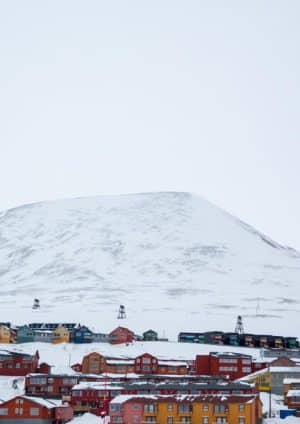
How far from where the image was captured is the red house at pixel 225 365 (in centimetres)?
7844

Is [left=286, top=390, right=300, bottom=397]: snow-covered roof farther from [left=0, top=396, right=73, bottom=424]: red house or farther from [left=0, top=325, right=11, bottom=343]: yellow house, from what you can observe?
[left=0, top=325, right=11, bottom=343]: yellow house

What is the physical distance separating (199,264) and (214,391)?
12475 centimetres

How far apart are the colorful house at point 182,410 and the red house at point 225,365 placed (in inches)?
858

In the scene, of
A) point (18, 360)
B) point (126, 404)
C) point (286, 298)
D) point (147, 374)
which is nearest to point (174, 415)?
point (126, 404)

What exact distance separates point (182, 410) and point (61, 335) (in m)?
47.0

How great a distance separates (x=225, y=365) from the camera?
78.9 meters

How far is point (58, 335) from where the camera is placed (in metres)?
102

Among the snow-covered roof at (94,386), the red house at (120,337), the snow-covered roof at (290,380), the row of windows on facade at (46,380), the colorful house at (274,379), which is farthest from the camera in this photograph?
the red house at (120,337)

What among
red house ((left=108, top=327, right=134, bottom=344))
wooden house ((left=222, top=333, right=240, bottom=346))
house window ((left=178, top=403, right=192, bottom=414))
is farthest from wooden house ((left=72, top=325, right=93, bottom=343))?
house window ((left=178, top=403, right=192, bottom=414))

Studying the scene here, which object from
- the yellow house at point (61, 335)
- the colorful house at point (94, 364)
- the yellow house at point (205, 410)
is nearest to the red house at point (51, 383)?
the colorful house at point (94, 364)

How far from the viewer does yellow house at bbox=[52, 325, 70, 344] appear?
100188 mm

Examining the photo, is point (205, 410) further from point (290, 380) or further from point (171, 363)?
point (171, 363)

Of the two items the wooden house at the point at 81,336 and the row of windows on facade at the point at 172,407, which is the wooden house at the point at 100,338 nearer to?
the wooden house at the point at 81,336

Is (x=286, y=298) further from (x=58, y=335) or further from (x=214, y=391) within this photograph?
(x=214, y=391)
